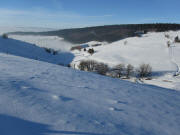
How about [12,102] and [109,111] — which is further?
[109,111]

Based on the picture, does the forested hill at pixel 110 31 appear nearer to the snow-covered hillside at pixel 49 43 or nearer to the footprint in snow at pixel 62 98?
the snow-covered hillside at pixel 49 43

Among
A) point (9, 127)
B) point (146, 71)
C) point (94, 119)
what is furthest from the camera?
point (146, 71)

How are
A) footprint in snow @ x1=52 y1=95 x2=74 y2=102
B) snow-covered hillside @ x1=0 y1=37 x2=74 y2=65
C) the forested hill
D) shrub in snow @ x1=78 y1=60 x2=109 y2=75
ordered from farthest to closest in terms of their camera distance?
the forested hill < shrub in snow @ x1=78 y1=60 x2=109 y2=75 < snow-covered hillside @ x1=0 y1=37 x2=74 y2=65 < footprint in snow @ x1=52 y1=95 x2=74 y2=102

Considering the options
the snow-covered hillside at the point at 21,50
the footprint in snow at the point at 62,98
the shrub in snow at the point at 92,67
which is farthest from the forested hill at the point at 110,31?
the footprint in snow at the point at 62,98

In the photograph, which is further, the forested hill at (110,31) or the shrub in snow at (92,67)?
the forested hill at (110,31)

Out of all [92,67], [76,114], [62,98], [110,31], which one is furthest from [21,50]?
[110,31]

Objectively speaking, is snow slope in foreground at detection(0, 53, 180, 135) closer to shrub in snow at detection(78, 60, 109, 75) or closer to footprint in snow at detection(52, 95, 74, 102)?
footprint in snow at detection(52, 95, 74, 102)

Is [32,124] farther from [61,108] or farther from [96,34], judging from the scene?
[96,34]

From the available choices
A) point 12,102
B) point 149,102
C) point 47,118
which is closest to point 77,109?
point 47,118

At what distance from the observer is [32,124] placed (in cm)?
199

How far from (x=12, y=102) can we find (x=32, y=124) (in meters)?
0.77

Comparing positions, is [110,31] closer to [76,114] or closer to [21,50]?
[21,50]

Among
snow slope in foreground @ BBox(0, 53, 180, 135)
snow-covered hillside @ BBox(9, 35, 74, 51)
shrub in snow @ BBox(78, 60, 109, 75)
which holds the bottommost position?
shrub in snow @ BBox(78, 60, 109, 75)

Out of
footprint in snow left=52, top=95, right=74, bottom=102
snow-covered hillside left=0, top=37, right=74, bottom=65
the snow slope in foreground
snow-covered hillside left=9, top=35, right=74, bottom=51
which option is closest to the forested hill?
snow-covered hillside left=9, top=35, right=74, bottom=51
